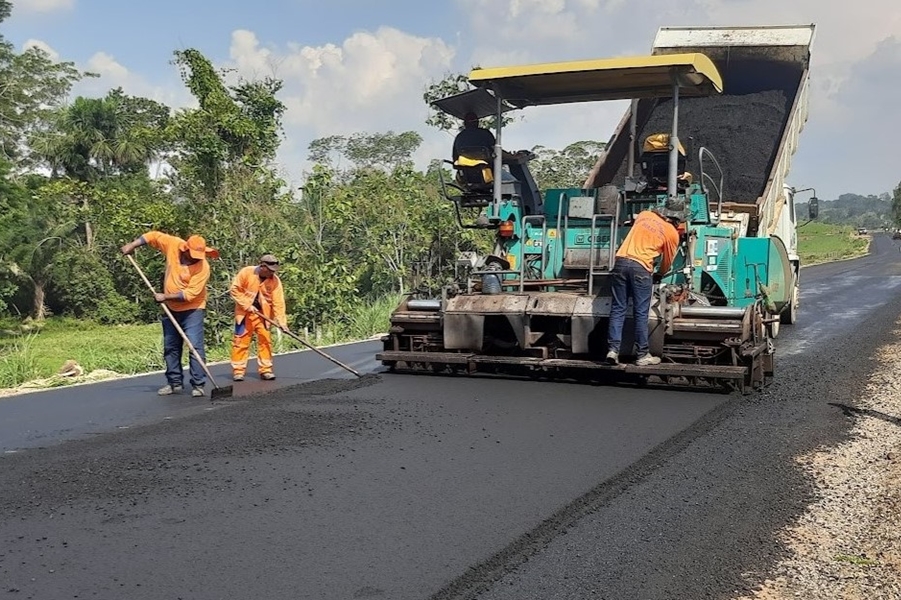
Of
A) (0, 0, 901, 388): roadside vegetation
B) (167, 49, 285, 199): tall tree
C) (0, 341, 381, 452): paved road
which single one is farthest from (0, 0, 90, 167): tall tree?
(0, 341, 381, 452): paved road

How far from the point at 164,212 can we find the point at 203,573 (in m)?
18.8

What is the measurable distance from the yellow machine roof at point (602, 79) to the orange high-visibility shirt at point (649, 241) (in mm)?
1167

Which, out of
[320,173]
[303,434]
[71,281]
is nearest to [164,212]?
[320,173]

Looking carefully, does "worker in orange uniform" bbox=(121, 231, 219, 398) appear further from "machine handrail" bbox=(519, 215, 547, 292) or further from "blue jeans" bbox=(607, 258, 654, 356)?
"blue jeans" bbox=(607, 258, 654, 356)

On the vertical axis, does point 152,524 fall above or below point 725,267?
below

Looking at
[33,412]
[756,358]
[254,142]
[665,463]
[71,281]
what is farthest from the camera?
[71,281]

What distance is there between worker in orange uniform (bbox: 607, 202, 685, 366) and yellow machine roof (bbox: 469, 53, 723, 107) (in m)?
1.21

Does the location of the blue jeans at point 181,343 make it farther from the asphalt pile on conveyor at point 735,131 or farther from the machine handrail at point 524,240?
the asphalt pile on conveyor at point 735,131

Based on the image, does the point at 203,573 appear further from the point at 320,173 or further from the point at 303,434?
the point at 320,173

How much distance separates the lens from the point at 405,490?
4.11 m

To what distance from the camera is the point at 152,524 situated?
12.0 feet

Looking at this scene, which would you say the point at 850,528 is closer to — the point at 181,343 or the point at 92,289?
the point at 181,343

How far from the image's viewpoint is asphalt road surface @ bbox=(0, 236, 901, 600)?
10.3 ft

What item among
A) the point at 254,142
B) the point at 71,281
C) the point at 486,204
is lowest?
the point at 71,281
